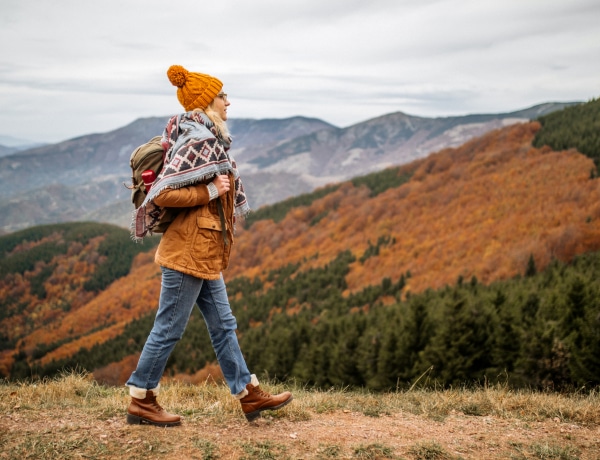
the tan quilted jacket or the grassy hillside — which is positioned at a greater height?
the tan quilted jacket

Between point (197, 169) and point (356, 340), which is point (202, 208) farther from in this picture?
point (356, 340)

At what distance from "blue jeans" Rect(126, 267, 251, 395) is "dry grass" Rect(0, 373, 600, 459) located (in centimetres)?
38

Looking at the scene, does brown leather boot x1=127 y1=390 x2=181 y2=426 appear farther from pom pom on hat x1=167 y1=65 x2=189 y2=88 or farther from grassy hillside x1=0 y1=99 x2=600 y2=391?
grassy hillside x1=0 y1=99 x2=600 y2=391

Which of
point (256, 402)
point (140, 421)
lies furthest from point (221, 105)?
point (140, 421)

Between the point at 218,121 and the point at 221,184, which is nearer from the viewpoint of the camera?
the point at 221,184

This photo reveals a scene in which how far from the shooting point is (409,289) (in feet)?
170

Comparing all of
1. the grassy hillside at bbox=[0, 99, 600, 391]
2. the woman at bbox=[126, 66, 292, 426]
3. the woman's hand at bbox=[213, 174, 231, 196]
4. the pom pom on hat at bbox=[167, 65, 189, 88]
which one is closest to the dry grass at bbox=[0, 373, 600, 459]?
the woman at bbox=[126, 66, 292, 426]

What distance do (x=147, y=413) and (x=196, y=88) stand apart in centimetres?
240

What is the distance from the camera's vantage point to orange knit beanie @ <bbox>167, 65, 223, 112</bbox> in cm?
358

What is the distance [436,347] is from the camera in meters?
20.3

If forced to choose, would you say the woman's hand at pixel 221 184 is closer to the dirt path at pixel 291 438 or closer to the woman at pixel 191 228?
the woman at pixel 191 228

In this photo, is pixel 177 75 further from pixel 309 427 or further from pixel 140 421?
pixel 309 427

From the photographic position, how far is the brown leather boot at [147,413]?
370cm

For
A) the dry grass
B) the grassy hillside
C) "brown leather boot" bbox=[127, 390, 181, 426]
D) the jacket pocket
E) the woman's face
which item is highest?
the woman's face
